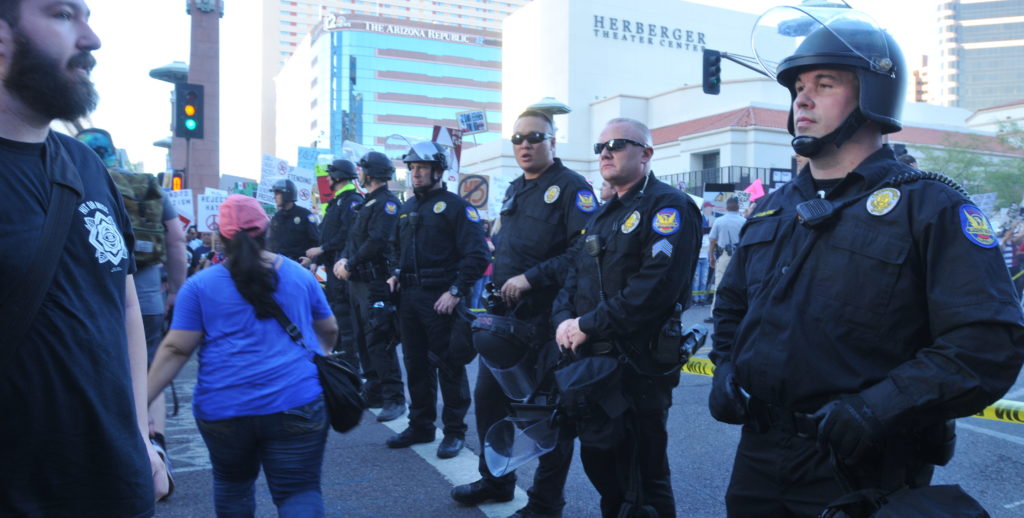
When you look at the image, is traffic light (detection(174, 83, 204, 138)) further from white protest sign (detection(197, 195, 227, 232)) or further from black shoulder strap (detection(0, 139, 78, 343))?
black shoulder strap (detection(0, 139, 78, 343))

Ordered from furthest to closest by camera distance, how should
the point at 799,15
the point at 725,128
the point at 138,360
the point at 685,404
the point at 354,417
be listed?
the point at 725,128 < the point at 685,404 < the point at 354,417 < the point at 799,15 < the point at 138,360

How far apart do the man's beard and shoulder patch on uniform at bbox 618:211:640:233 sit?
2.22m

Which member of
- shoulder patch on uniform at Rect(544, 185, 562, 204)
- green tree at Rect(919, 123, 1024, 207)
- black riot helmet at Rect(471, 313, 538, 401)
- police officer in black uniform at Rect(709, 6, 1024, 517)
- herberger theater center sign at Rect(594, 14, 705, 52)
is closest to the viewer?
police officer in black uniform at Rect(709, 6, 1024, 517)

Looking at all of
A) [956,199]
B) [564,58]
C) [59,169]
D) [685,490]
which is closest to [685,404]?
[685,490]

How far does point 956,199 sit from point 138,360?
2.16 meters

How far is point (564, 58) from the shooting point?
59.7 m

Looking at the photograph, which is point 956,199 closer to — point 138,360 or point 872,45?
point 872,45

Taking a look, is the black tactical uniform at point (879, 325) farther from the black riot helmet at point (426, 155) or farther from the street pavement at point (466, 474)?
the black riot helmet at point (426, 155)

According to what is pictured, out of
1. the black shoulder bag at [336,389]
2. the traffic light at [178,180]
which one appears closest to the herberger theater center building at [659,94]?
the traffic light at [178,180]

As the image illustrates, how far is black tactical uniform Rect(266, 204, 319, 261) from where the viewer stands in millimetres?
8875

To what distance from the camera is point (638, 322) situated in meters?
3.34

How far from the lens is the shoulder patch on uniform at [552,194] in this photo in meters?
4.40

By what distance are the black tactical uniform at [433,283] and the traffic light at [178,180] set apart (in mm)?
14303

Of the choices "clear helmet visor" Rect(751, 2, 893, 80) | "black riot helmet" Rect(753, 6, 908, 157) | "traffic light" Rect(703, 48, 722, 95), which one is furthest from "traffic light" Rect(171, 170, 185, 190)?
"black riot helmet" Rect(753, 6, 908, 157)
